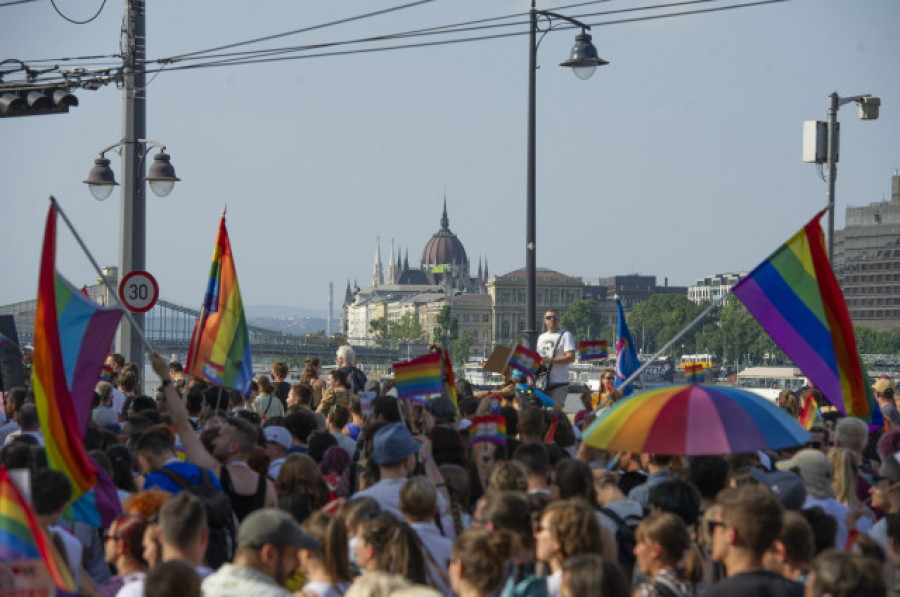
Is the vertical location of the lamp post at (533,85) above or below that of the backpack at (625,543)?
above

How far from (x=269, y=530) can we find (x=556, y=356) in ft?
→ 34.9

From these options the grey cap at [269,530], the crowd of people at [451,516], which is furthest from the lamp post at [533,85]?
the grey cap at [269,530]

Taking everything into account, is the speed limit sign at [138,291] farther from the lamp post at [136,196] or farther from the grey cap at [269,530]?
the grey cap at [269,530]

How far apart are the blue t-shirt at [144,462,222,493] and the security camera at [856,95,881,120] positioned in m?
14.2

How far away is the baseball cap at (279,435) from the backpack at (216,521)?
2145 mm

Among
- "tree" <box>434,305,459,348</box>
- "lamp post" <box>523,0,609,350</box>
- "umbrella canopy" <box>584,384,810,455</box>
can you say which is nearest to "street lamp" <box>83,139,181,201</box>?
"lamp post" <box>523,0,609,350</box>

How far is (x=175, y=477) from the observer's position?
23.7 ft

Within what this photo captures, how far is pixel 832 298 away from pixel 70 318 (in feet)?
17.4

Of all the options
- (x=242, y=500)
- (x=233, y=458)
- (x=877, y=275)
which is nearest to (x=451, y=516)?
(x=242, y=500)

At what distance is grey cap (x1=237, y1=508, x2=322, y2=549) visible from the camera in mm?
A: 5480

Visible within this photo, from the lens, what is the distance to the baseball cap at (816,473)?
771 centimetres

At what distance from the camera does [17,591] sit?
15.6 feet

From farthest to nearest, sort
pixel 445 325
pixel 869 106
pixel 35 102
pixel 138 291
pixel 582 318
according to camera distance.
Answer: pixel 582 318 → pixel 445 325 → pixel 869 106 → pixel 35 102 → pixel 138 291

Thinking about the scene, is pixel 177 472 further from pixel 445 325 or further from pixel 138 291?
pixel 445 325
